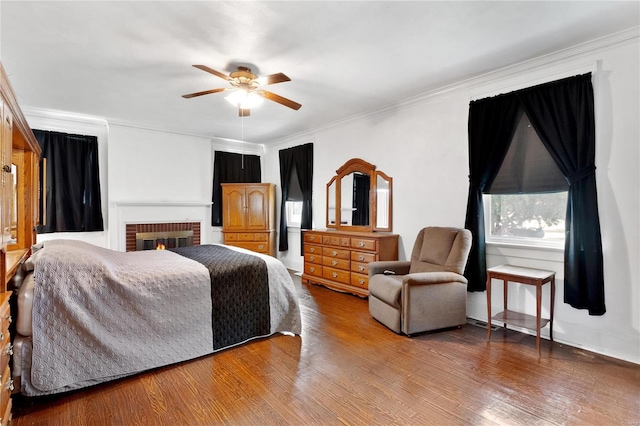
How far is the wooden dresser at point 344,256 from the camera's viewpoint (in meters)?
4.21

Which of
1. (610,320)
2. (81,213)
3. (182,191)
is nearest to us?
(610,320)

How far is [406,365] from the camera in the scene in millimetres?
2504

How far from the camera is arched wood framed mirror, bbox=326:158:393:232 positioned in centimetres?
458

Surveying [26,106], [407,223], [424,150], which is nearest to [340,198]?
[407,223]

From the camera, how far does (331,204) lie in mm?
5402

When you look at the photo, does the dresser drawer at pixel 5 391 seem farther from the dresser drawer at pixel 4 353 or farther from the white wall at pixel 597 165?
the white wall at pixel 597 165

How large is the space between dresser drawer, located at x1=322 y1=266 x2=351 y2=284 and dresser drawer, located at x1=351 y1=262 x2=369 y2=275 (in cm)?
14

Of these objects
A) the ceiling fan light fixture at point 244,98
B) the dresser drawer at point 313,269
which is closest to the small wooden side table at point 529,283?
the dresser drawer at point 313,269

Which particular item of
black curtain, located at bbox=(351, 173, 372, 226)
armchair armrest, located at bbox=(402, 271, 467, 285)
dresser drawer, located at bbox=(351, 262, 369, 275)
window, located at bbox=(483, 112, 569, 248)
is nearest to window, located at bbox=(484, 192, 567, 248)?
window, located at bbox=(483, 112, 569, 248)

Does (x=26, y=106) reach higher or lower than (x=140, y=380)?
higher

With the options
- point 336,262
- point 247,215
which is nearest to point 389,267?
point 336,262

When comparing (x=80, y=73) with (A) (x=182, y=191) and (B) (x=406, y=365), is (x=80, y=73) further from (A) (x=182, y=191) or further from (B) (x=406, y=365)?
(B) (x=406, y=365)

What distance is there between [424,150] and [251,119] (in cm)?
272

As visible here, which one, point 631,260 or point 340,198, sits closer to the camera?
point 631,260
